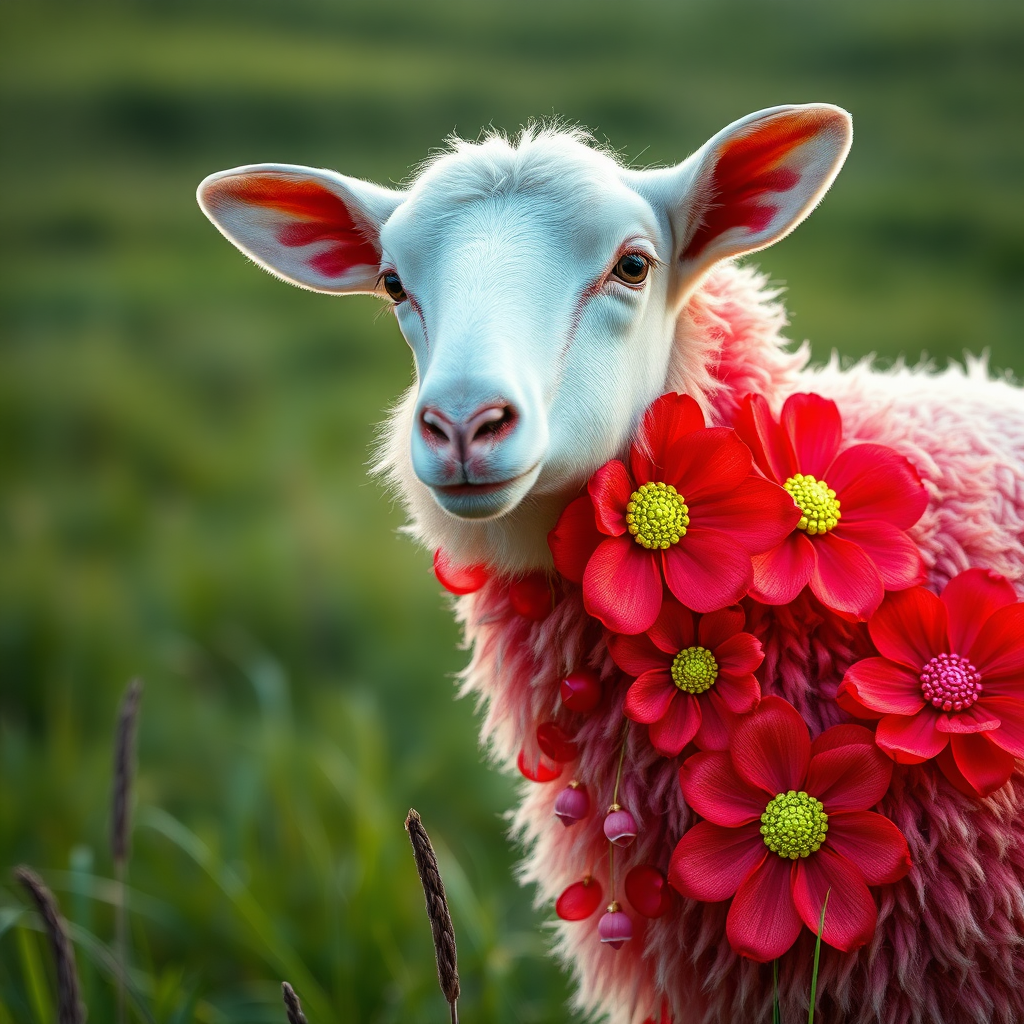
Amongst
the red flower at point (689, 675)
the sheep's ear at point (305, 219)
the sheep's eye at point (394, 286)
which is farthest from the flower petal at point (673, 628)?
the sheep's ear at point (305, 219)

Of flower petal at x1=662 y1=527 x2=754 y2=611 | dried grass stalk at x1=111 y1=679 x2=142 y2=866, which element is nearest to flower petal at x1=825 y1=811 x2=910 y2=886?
flower petal at x1=662 y1=527 x2=754 y2=611

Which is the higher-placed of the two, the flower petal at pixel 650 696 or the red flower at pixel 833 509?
the red flower at pixel 833 509

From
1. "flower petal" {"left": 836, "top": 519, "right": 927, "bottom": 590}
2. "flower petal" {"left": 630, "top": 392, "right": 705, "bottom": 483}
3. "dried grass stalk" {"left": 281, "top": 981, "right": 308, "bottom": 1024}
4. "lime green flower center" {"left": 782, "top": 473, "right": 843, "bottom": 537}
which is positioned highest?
"flower petal" {"left": 630, "top": 392, "right": 705, "bottom": 483}

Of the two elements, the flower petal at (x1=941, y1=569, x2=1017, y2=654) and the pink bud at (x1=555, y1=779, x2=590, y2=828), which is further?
the pink bud at (x1=555, y1=779, x2=590, y2=828)

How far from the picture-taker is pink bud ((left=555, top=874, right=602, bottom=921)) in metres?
1.34

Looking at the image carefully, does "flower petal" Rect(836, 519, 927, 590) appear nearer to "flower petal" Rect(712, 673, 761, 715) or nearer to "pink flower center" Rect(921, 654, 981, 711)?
"pink flower center" Rect(921, 654, 981, 711)

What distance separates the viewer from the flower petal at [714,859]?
1.21 meters

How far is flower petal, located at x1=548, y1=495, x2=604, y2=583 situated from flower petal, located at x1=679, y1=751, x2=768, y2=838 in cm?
29

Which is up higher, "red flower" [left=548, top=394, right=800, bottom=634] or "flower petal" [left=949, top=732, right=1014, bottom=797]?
"red flower" [left=548, top=394, right=800, bottom=634]

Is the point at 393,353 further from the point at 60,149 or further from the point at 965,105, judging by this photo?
the point at 965,105

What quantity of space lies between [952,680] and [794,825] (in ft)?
0.89

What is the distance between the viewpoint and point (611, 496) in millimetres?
1260

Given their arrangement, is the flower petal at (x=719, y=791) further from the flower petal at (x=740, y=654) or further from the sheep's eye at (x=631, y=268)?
the sheep's eye at (x=631, y=268)

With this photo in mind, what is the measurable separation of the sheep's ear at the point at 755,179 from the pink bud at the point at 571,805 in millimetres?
765
